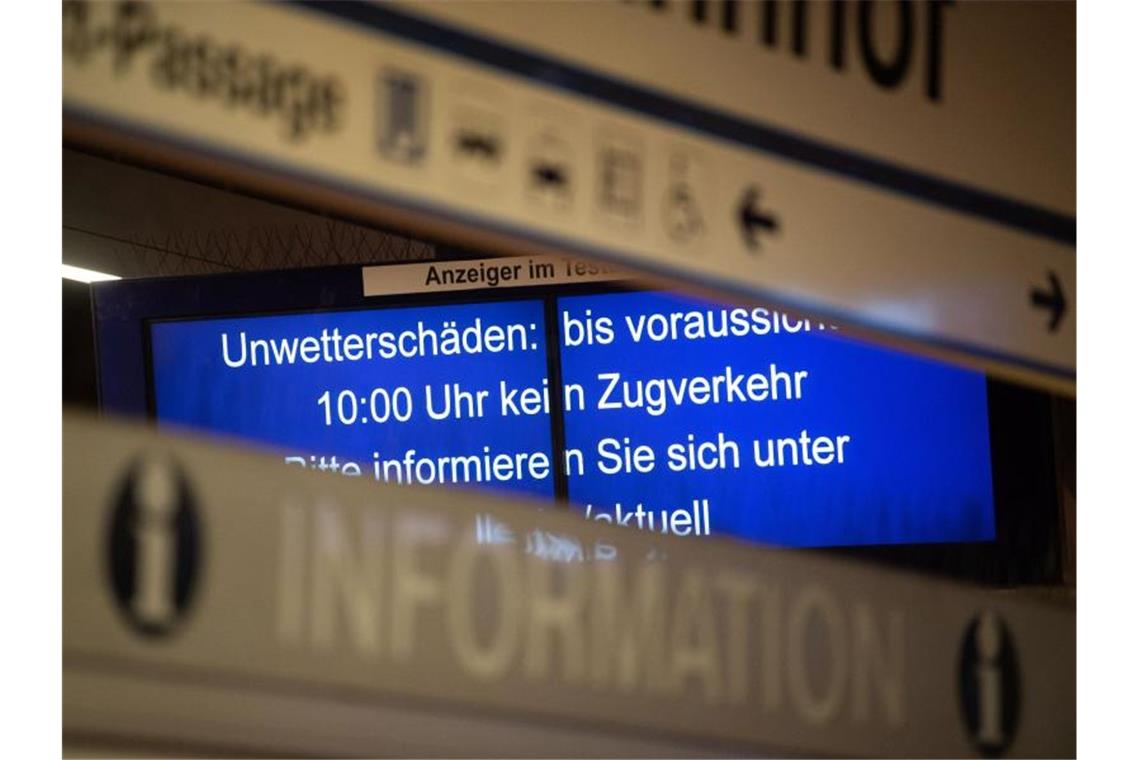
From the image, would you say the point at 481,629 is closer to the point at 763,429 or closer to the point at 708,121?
the point at 708,121

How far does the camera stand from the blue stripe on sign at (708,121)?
0.93 metres

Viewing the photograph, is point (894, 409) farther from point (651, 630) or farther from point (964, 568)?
point (651, 630)

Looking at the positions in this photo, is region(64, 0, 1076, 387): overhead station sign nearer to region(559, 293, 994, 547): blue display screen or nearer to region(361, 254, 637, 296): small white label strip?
region(559, 293, 994, 547): blue display screen

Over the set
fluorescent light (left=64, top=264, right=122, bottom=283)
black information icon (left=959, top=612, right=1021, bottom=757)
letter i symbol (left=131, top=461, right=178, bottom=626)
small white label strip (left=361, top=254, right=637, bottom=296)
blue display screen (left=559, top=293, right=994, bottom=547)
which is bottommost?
black information icon (left=959, top=612, right=1021, bottom=757)

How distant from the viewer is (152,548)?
85 centimetres

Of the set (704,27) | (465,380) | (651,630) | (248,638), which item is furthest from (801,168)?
(465,380)

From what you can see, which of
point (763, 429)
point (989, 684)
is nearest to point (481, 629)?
point (989, 684)

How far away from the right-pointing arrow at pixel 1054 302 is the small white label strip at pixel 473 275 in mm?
1955

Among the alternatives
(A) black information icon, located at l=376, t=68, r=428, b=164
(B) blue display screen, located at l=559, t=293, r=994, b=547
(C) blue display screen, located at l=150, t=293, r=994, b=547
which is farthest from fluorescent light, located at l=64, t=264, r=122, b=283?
(A) black information icon, located at l=376, t=68, r=428, b=164

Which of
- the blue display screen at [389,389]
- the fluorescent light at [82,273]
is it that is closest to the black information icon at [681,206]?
the blue display screen at [389,389]

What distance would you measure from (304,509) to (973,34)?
2.28 feet

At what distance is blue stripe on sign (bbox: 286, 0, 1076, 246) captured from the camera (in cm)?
93

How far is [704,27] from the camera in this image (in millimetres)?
1088

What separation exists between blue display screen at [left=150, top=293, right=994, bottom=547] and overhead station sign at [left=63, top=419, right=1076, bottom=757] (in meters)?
1.66
